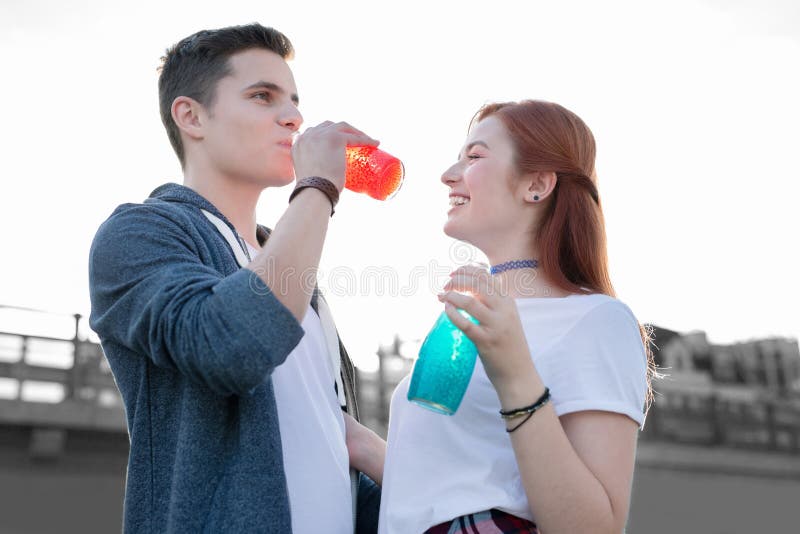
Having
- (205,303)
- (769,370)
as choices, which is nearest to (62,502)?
(205,303)

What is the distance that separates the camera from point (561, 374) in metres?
2.09

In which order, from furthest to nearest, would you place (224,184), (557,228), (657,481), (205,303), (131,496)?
1. (657,481)
2. (224,184)
3. (557,228)
4. (131,496)
5. (205,303)

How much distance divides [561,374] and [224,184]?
1.25 meters

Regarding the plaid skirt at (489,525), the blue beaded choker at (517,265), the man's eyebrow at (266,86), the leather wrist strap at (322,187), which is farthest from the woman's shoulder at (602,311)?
the man's eyebrow at (266,86)

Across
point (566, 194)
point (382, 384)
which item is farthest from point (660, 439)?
point (566, 194)

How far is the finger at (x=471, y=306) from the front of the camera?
1.93 metres

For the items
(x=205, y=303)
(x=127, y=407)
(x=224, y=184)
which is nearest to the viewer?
(x=205, y=303)

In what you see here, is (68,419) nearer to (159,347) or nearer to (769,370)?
(159,347)

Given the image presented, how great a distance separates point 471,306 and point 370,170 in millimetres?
916

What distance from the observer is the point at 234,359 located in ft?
Result: 5.96

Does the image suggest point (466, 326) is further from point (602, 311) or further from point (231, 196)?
point (231, 196)

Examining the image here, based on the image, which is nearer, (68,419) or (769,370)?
(68,419)

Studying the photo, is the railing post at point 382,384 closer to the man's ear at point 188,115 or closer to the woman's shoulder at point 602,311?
the man's ear at point 188,115

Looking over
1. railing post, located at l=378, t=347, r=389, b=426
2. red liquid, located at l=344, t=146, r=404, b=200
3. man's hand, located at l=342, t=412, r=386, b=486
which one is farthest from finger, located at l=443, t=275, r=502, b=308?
railing post, located at l=378, t=347, r=389, b=426
